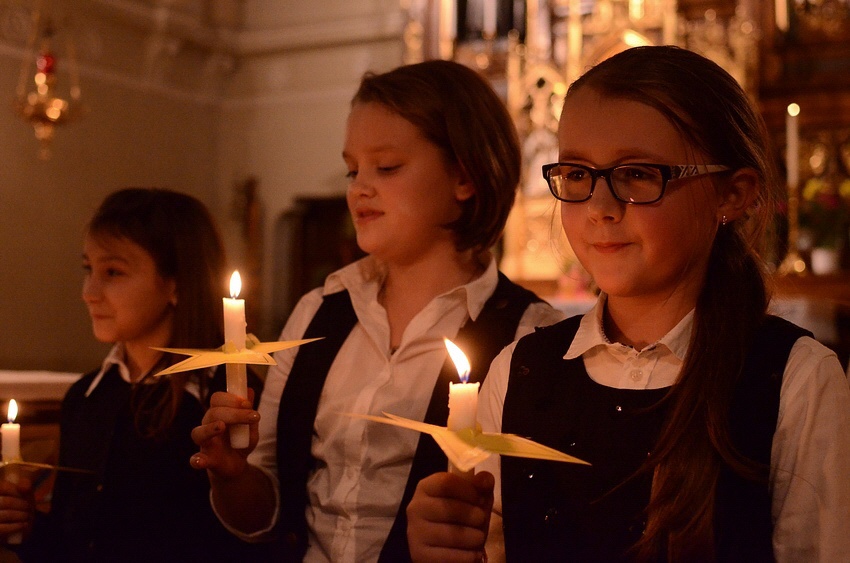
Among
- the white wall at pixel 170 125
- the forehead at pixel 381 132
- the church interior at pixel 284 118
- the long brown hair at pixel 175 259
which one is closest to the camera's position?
the forehead at pixel 381 132

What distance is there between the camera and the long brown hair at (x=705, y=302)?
1075 mm

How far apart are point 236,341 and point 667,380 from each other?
0.57 m

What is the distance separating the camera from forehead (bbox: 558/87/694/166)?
3.80ft

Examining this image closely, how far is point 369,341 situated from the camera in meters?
1.72

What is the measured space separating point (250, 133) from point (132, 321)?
21.9 ft

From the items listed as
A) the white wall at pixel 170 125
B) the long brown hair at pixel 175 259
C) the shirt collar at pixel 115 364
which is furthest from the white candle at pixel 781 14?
the shirt collar at pixel 115 364

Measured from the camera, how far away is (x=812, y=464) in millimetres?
1053

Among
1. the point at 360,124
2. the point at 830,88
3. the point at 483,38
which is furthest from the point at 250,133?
the point at 360,124

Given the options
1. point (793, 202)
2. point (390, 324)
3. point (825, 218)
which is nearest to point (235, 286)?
point (390, 324)

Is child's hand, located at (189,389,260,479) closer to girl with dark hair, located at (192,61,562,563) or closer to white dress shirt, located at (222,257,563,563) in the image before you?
girl with dark hair, located at (192,61,562,563)

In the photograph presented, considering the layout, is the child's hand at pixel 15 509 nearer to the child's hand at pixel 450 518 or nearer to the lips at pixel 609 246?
the child's hand at pixel 450 518

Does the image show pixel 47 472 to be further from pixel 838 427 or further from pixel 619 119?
pixel 838 427

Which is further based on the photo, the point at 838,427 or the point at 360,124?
the point at 360,124

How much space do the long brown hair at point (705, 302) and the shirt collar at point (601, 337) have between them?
0.07ft
